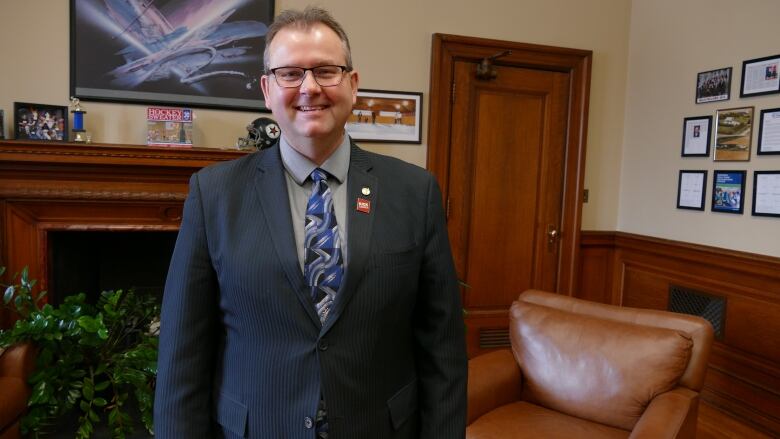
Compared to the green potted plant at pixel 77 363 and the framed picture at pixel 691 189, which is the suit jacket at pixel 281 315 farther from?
the framed picture at pixel 691 189

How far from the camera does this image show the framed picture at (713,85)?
3.16 m

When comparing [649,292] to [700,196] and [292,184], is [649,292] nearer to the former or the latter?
[700,196]

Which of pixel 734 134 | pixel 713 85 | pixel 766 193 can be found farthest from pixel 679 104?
pixel 766 193

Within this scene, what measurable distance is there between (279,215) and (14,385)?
1.72 metres

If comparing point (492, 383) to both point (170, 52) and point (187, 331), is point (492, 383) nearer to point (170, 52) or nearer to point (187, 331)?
point (187, 331)

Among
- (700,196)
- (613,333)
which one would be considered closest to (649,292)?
(700,196)

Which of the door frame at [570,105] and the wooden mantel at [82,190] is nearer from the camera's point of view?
the wooden mantel at [82,190]

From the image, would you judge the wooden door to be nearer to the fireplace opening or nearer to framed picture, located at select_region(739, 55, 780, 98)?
framed picture, located at select_region(739, 55, 780, 98)

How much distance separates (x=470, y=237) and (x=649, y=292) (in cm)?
126

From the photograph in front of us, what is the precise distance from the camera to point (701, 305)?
10.8 ft

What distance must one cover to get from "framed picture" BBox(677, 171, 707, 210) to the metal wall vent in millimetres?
522

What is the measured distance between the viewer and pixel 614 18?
394cm

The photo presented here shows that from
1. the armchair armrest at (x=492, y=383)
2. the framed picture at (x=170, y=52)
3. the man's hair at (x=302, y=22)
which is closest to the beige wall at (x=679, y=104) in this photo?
the armchair armrest at (x=492, y=383)

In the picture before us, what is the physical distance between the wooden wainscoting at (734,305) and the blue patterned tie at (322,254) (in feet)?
9.03
